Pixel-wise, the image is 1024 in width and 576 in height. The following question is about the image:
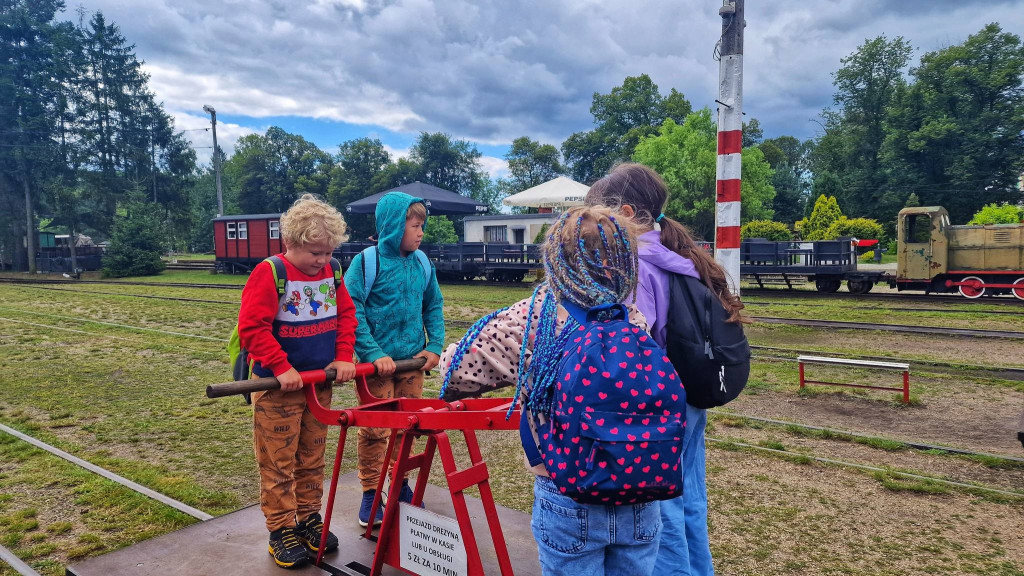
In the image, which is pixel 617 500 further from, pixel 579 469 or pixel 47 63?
pixel 47 63

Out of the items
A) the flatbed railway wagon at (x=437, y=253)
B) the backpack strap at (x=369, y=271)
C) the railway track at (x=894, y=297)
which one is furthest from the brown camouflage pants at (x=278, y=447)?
the flatbed railway wagon at (x=437, y=253)

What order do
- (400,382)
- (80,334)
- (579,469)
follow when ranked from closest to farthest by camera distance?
(579,469) → (400,382) → (80,334)

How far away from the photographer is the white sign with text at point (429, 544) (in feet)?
7.61

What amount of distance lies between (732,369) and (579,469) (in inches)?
32.3

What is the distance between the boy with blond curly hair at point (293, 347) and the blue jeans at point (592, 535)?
Answer: 147 cm

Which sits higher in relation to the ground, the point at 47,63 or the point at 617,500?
the point at 47,63

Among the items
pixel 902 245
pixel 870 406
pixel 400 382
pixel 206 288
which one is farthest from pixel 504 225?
pixel 400 382

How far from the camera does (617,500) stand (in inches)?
62.2

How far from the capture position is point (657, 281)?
2.16 metres

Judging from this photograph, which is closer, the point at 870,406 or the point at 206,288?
the point at 870,406

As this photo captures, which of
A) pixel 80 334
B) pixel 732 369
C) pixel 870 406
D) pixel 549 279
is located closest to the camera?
pixel 549 279

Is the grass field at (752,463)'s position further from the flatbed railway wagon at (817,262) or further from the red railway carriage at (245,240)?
the red railway carriage at (245,240)

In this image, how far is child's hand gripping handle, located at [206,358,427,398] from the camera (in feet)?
8.00

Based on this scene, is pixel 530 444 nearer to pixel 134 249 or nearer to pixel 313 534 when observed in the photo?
pixel 313 534
